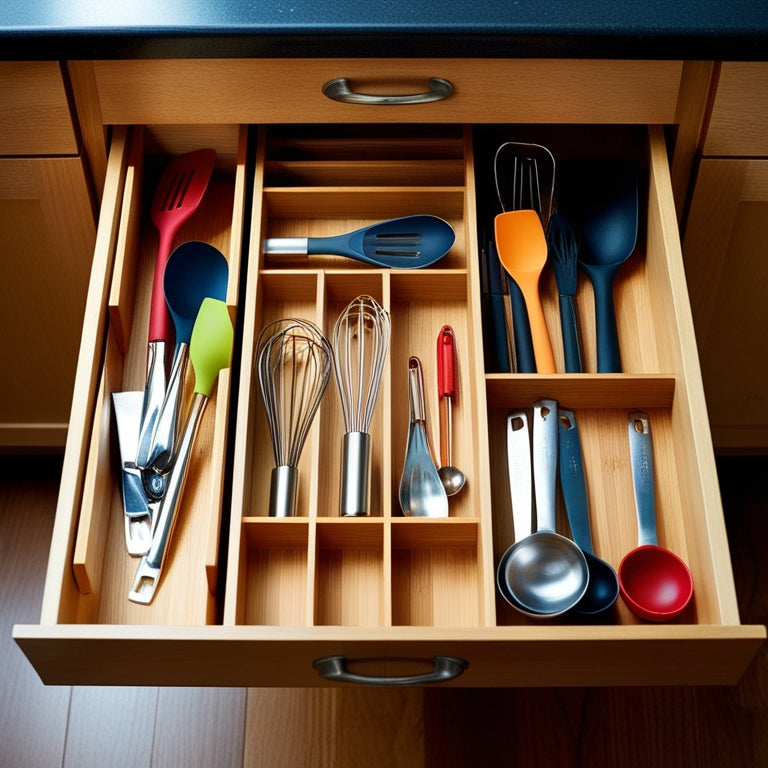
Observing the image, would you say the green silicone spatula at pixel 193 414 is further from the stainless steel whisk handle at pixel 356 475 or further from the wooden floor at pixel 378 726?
the wooden floor at pixel 378 726

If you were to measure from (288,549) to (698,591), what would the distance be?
14.8 inches

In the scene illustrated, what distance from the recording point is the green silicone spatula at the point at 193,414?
2.69 ft

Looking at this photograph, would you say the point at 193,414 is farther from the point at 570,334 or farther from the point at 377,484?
the point at 570,334

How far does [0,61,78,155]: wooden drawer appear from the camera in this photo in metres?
0.84

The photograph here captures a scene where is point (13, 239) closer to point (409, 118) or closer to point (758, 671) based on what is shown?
point (409, 118)

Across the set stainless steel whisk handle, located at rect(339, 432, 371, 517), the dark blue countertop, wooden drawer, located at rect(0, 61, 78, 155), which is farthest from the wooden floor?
the dark blue countertop

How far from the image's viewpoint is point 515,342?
932 mm

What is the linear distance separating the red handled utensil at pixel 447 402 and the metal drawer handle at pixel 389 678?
21 centimetres

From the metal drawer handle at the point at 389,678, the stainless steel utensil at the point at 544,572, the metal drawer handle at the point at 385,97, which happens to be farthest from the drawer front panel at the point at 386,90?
the metal drawer handle at the point at 389,678

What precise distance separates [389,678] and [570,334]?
0.40m

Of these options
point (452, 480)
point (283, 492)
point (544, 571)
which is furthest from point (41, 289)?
point (544, 571)

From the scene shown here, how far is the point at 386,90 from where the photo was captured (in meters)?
0.88

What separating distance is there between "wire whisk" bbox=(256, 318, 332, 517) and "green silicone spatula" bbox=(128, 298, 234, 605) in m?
0.05

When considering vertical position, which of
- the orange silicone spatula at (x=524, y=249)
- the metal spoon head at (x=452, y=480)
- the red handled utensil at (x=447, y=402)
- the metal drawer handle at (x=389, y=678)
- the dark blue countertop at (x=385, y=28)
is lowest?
the metal drawer handle at (x=389, y=678)
